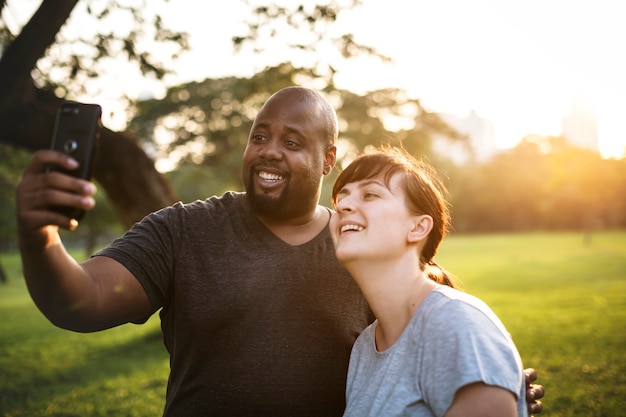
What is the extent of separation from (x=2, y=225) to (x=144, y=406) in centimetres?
2186

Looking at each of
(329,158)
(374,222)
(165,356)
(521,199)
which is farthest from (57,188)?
(521,199)

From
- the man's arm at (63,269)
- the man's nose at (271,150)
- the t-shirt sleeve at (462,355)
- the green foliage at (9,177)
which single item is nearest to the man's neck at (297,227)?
the man's nose at (271,150)

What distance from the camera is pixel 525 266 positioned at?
88.4 feet

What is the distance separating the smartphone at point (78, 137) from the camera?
1.58m

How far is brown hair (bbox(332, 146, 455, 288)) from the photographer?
7.84ft

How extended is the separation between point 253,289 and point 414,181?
1.01 m

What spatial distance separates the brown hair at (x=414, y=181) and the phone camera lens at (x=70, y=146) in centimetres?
128

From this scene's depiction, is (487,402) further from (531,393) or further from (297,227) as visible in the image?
(297,227)

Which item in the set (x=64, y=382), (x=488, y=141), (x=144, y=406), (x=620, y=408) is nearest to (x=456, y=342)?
(x=620, y=408)

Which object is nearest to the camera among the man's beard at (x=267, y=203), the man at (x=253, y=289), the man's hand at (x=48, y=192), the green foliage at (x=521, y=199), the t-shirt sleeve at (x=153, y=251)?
the man's hand at (x=48, y=192)

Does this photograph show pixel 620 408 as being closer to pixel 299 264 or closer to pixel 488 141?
pixel 299 264

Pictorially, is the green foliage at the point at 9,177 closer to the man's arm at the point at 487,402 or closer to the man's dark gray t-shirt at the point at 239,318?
the man's dark gray t-shirt at the point at 239,318

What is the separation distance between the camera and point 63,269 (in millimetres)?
1888

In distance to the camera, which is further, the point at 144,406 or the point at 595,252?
the point at 595,252
